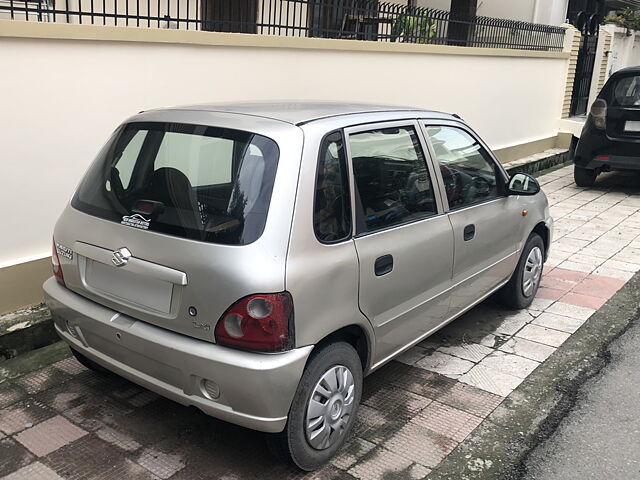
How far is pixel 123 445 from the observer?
3234 millimetres

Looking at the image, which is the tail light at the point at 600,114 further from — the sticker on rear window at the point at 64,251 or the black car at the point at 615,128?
the sticker on rear window at the point at 64,251

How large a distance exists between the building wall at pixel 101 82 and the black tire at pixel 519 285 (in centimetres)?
282

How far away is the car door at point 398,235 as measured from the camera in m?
3.20

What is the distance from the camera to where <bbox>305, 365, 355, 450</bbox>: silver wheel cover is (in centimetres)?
295

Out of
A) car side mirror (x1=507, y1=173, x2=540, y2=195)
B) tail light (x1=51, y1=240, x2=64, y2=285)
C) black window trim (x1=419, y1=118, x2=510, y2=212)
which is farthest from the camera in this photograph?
car side mirror (x1=507, y1=173, x2=540, y2=195)

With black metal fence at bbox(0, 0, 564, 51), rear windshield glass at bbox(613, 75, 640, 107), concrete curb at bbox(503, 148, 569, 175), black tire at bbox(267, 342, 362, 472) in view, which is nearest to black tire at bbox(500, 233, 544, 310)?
black tire at bbox(267, 342, 362, 472)

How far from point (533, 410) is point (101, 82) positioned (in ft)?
12.0

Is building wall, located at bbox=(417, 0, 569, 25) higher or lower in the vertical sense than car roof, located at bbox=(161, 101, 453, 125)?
higher

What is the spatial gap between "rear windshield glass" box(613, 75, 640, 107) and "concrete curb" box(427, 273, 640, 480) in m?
4.93

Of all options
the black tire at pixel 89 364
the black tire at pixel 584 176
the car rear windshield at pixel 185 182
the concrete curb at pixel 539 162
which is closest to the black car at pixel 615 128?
the black tire at pixel 584 176

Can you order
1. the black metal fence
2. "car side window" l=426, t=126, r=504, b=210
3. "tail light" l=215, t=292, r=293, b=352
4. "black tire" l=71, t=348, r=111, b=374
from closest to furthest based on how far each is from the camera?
1. "tail light" l=215, t=292, r=293, b=352
2. "black tire" l=71, t=348, r=111, b=374
3. "car side window" l=426, t=126, r=504, b=210
4. the black metal fence

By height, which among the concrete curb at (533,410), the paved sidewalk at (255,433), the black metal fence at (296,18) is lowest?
the paved sidewalk at (255,433)

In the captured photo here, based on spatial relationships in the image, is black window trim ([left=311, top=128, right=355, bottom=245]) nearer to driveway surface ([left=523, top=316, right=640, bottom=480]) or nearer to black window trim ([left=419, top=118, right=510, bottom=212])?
black window trim ([left=419, top=118, right=510, bottom=212])

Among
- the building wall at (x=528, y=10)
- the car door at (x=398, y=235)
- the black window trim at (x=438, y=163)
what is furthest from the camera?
the building wall at (x=528, y=10)
